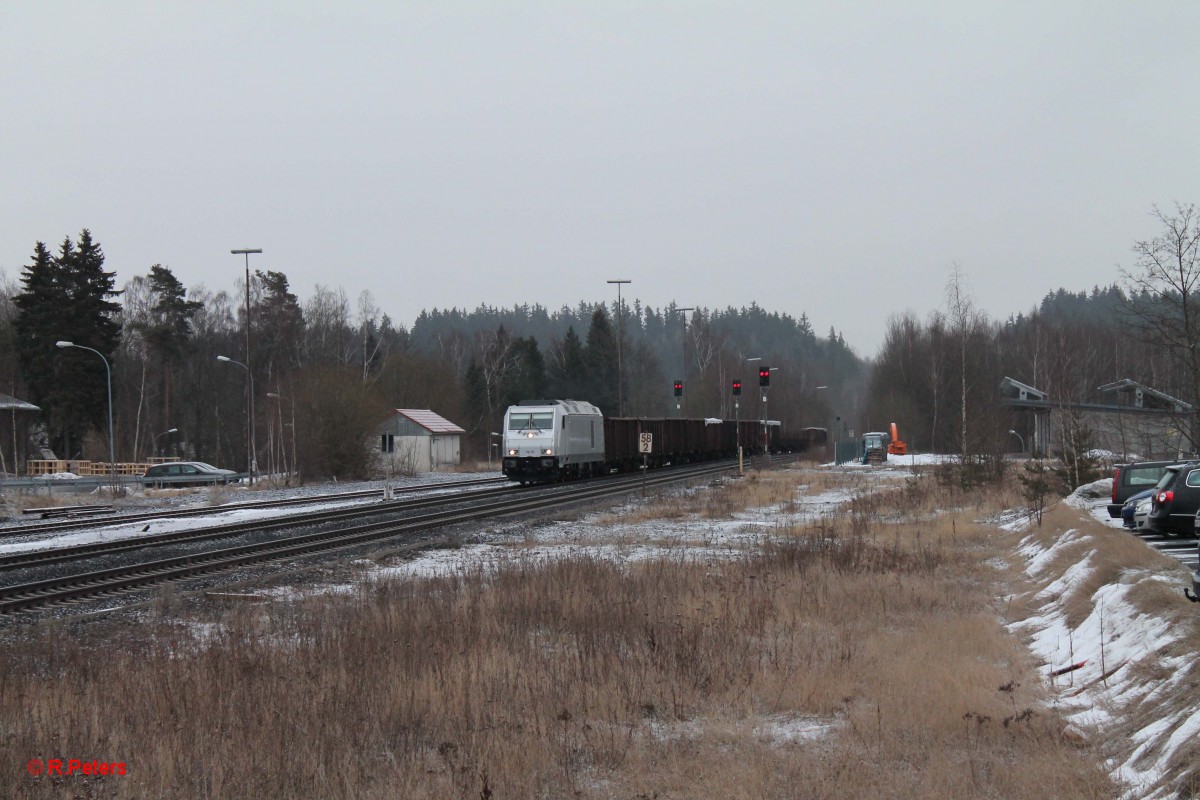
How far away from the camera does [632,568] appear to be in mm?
15430

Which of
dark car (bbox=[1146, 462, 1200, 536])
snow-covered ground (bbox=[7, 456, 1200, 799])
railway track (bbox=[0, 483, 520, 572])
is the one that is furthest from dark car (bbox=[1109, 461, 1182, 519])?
railway track (bbox=[0, 483, 520, 572])

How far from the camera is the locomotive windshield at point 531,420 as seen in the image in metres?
39.7

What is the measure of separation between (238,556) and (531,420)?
22.5 m

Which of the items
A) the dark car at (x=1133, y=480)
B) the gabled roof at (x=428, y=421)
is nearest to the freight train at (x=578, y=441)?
the gabled roof at (x=428, y=421)

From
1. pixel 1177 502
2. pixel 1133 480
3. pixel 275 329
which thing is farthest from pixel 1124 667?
pixel 275 329

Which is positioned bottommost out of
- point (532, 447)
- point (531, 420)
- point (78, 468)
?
point (78, 468)

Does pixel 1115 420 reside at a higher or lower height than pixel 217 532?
higher

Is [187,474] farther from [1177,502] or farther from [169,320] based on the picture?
[1177,502]

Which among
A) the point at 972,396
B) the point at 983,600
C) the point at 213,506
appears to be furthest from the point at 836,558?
the point at 972,396

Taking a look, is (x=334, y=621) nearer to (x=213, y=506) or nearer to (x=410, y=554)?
(x=410, y=554)

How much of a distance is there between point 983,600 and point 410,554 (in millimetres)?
9666

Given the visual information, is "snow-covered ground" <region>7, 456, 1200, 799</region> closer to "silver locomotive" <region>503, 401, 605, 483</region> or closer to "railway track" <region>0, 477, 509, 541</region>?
"railway track" <region>0, 477, 509, 541</region>

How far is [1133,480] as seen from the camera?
2170 centimetres

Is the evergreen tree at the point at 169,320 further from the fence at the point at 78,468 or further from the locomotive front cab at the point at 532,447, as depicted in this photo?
the locomotive front cab at the point at 532,447
